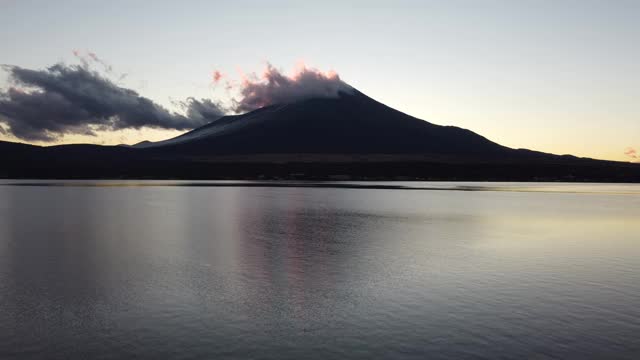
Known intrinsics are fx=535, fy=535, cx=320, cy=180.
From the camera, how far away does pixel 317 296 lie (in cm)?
2195

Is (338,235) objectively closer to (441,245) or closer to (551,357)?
(441,245)

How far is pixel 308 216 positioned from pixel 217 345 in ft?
162

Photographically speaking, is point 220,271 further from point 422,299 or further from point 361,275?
point 422,299

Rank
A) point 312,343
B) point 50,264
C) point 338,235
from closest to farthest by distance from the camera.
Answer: point 312,343
point 50,264
point 338,235

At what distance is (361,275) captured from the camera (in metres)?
26.8

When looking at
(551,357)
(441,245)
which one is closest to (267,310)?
(551,357)

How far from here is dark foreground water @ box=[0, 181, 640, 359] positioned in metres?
15.6

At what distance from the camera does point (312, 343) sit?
51.8ft

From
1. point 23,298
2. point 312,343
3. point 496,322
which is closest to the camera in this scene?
point 312,343

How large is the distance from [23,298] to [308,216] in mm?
45124

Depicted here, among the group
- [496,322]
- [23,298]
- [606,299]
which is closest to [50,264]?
[23,298]

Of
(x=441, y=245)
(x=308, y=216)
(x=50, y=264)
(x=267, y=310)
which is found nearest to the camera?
(x=267, y=310)

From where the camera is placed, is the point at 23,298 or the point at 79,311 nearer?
the point at 79,311

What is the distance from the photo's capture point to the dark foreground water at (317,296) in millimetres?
15625
